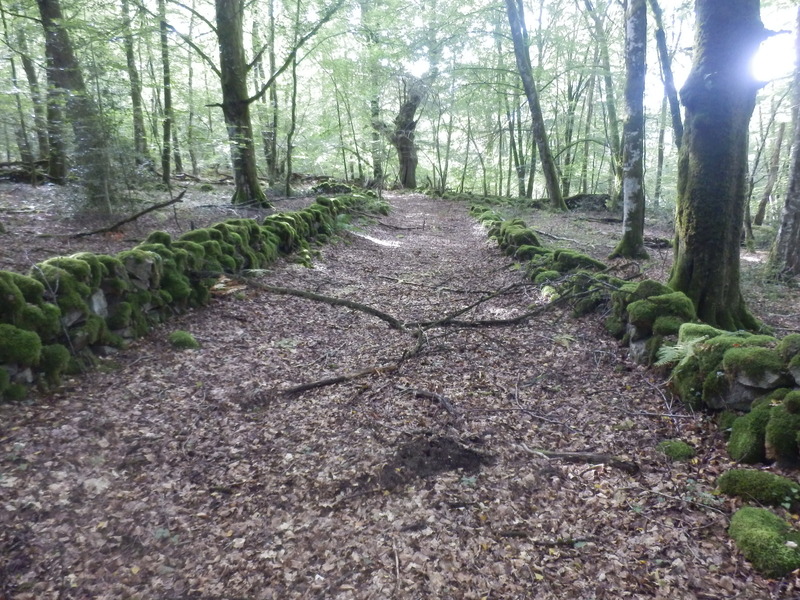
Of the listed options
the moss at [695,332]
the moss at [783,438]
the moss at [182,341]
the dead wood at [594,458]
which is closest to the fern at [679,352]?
the moss at [695,332]

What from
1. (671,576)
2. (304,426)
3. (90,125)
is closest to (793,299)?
(671,576)

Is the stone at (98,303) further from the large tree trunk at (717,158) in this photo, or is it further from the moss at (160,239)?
the large tree trunk at (717,158)

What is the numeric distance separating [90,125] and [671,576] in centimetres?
1006

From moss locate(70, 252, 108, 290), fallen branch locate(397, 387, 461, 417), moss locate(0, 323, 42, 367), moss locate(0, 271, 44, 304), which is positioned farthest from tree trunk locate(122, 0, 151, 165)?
fallen branch locate(397, 387, 461, 417)

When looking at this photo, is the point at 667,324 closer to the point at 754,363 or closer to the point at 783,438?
the point at 754,363

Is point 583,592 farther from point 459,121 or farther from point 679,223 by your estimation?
point 459,121

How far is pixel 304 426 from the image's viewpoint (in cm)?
405

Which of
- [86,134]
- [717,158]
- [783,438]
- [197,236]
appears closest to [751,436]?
[783,438]

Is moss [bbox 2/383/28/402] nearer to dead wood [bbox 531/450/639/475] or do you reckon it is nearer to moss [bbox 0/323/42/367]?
moss [bbox 0/323/42/367]

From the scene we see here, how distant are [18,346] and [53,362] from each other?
0.43 m

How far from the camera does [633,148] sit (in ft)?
27.7

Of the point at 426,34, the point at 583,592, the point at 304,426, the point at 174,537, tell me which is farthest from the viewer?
the point at 426,34

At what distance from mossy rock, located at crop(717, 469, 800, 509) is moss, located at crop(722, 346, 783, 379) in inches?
29.6

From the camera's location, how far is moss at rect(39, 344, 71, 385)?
13.0ft
